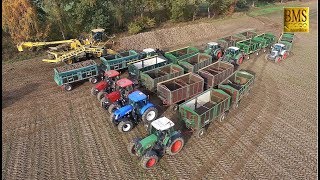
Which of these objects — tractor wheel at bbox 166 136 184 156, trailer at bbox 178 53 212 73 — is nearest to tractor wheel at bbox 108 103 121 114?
tractor wheel at bbox 166 136 184 156

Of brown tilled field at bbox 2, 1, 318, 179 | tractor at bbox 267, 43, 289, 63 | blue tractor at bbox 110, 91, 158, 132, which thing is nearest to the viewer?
brown tilled field at bbox 2, 1, 318, 179

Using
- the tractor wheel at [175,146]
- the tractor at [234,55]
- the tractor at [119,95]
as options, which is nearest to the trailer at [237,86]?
the tractor at [234,55]

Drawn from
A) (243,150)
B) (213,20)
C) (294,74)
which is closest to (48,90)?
(243,150)

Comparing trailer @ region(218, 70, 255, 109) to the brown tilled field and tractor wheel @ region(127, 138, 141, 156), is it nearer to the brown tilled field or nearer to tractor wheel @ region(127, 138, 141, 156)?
the brown tilled field

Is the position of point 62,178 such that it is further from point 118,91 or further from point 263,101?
point 263,101

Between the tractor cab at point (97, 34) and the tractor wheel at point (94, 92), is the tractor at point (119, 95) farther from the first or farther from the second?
the tractor cab at point (97, 34)

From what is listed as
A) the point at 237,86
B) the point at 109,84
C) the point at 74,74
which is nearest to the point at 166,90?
the point at 109,84

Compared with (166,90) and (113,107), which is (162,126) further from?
(113,107)
